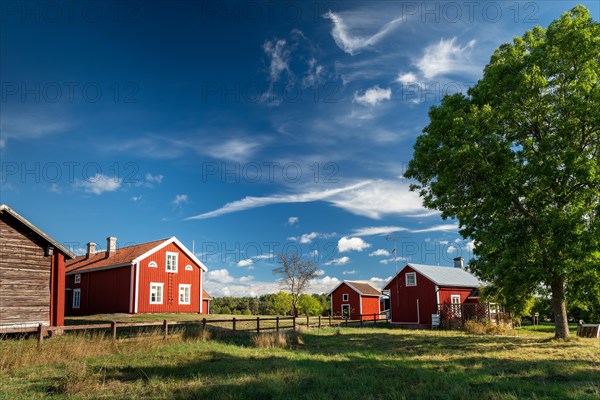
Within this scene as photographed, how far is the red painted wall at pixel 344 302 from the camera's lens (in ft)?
174

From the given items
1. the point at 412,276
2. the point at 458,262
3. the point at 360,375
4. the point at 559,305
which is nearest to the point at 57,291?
the point at 360,375

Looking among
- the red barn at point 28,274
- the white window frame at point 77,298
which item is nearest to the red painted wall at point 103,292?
the white window frame at point 77,298

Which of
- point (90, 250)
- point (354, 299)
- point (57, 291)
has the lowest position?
point (354, 299)

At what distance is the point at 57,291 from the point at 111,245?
821 inches

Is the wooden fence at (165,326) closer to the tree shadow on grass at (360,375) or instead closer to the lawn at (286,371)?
the lawn at (286,371)

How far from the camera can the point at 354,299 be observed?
2105 inches

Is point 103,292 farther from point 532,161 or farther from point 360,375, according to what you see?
point 532,161

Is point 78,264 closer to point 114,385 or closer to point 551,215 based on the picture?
point 114,385

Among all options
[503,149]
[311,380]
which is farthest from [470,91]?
[311,380]

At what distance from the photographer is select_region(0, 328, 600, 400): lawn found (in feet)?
33.0

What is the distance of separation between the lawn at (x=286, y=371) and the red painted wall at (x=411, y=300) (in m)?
19.6

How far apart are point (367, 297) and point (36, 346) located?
43245mm

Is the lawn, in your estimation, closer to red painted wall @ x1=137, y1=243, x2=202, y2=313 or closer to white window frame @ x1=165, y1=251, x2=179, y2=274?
red painted wall @ x1=137, y1=243, x2=202, y2=313

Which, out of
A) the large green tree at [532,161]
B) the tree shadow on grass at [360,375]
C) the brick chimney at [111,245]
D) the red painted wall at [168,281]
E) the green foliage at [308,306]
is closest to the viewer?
the tree shadow on grass at [360,375]
